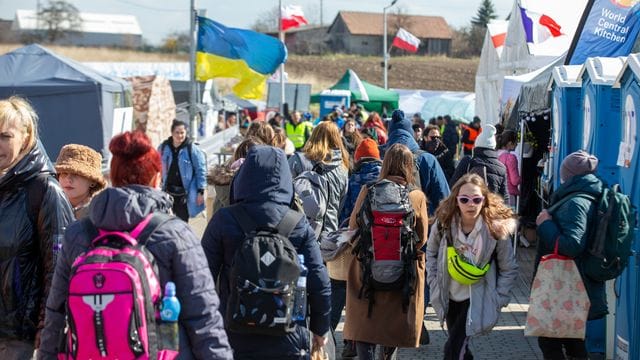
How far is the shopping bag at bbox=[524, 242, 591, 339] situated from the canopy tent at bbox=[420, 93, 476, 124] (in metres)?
34.0

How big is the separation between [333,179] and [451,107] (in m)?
33.7

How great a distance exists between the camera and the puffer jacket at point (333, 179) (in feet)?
24.5

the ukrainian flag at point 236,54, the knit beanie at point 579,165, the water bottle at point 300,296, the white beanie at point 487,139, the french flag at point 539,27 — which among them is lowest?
the water bottle at point 300,296

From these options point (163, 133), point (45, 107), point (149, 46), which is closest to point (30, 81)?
point (45, 107)

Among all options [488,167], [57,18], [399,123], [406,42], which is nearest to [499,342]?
[488,167]

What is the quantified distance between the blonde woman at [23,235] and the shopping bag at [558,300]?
3.17 m

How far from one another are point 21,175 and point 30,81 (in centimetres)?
1581

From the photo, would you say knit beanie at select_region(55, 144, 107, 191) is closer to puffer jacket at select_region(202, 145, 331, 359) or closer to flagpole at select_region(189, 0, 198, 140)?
puffer jacket at select_region(202, 145, 331, 359)

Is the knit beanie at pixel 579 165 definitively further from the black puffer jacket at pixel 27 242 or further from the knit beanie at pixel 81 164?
the black puffer jacket at pixel 27 242

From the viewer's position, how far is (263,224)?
4.34 m

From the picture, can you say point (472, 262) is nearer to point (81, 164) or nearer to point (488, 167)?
point (81, 164)

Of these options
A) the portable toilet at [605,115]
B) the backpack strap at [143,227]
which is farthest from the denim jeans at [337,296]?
the backpack strap at [143,227]

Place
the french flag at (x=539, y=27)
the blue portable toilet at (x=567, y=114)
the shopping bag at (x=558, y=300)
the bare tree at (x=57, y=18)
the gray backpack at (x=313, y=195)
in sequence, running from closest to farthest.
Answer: the shopping bag at (x=558, y=300)
the gray backpack at (x=313, y=195)
the blue portable toilet at (x=567, y=114)
the french flag at (x=539, y=27)
the bare tree at (x=57, y=18)

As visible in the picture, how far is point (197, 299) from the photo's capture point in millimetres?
3420
